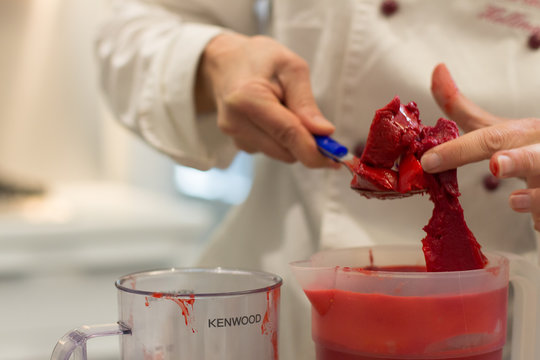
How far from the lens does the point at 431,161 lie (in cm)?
43

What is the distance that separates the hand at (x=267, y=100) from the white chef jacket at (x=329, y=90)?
54 millimetres

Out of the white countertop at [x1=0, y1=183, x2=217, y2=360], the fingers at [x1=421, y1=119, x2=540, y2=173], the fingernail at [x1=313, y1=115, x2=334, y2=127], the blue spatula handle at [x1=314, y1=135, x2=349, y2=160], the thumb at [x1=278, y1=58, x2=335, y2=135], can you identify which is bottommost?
the white countertop at [x1=0, y1=183, x2=217, y2=360]

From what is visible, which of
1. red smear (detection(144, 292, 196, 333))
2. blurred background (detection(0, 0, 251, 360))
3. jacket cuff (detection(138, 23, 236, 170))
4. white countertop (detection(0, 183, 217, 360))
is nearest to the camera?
red smear (detection(144, 292, 196, 333))

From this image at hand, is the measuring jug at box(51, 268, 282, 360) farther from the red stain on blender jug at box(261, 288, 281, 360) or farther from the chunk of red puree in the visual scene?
the chunk of red puree

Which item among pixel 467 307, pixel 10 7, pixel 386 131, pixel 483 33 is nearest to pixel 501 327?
pixel 467 307

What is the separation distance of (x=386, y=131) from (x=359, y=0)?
0.29 m

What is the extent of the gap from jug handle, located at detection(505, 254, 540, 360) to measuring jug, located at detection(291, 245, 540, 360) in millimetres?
47

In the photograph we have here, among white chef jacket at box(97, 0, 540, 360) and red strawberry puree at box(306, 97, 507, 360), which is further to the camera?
white chef jacket at box(97, 0, 540, 360)

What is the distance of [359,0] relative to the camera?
2.27ft

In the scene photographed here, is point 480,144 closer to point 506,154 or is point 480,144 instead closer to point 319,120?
point 506,154

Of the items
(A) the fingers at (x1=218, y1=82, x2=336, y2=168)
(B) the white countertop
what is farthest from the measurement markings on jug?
(B) the white countertop

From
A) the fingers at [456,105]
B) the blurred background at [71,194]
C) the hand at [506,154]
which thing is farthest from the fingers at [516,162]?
the blurred background at [71,194]

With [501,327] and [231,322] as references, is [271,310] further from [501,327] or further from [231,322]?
[501,327]

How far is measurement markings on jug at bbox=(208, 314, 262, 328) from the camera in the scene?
388mm
